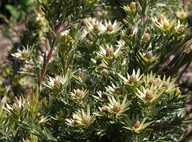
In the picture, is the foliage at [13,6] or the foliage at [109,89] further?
the foliage at [13,6]

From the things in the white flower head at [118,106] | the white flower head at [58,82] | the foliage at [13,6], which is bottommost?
the white flower head at [118,106]

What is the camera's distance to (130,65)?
1.12 meters

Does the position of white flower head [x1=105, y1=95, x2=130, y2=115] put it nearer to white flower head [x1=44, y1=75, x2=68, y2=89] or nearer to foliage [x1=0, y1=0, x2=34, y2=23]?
white flower head [x1=44, y1=75, x2=68, y2=89]

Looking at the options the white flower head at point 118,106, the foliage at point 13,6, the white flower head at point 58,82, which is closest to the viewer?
the white flower head at point 118,106

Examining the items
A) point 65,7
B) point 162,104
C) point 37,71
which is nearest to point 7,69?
Result: point 37,71

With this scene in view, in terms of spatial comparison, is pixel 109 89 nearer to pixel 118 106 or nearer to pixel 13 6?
pixel 118 106

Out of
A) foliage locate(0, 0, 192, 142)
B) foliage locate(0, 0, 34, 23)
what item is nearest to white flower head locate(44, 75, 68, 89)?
foliage locate(0, 0, 192, 142)

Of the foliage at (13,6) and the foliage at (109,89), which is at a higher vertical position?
the foliage at (13,6)

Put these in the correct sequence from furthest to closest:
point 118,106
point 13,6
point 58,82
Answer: point 13,6 < point 58,82 < point 118,106

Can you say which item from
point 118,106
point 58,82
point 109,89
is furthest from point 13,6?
point 118,106

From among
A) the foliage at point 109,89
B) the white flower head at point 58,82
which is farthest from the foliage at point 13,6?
the white flower head at point 58,82

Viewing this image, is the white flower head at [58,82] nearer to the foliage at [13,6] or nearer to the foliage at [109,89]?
the foliage at [109,89]

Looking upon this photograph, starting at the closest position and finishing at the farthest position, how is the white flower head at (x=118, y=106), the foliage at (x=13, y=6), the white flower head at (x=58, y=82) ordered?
1. the white flower head at (x=118, y=106)
2. the white flower head at (x=58, y=82)
3. the foliage at (x=13, y=6)

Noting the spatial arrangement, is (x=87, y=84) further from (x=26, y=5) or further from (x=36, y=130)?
(x=26, y=5)
